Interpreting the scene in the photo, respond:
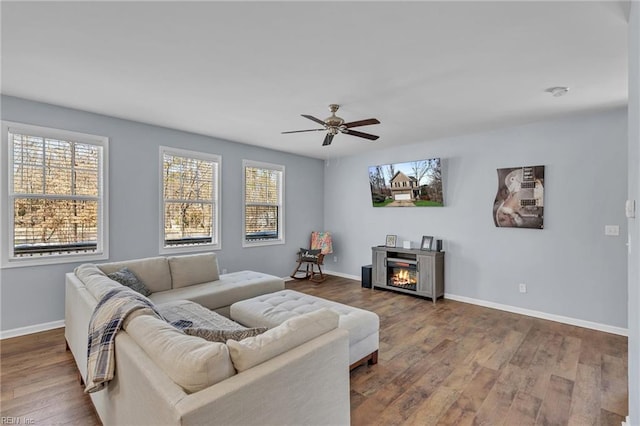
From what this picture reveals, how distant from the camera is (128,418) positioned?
55.1 inches

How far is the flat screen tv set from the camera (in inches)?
191

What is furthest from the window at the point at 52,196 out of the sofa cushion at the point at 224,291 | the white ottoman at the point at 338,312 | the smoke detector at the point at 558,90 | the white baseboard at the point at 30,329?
the smoke detector at the point at 558,90

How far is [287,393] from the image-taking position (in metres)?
1.37

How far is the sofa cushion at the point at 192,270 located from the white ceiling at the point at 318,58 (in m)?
1.79

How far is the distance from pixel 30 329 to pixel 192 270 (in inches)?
69.6

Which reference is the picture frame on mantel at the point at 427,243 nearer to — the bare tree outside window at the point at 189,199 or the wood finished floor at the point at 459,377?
the wood finished floor at the point at 459,377

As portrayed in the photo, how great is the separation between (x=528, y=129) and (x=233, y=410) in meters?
4.67

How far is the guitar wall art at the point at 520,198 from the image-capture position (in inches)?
156

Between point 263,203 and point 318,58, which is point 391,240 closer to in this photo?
point 263,203

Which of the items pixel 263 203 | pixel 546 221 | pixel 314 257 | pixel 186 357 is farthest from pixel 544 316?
pixel 263 203

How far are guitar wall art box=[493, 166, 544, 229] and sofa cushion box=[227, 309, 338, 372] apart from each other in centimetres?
353

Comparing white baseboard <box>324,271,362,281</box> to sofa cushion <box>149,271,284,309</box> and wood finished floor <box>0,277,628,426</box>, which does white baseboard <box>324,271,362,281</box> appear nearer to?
wood finished floor <box>0,277,628,426</box>

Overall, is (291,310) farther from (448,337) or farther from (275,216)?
(275,216)

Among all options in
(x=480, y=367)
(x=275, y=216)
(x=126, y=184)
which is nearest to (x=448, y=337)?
(x=480, y=367)
